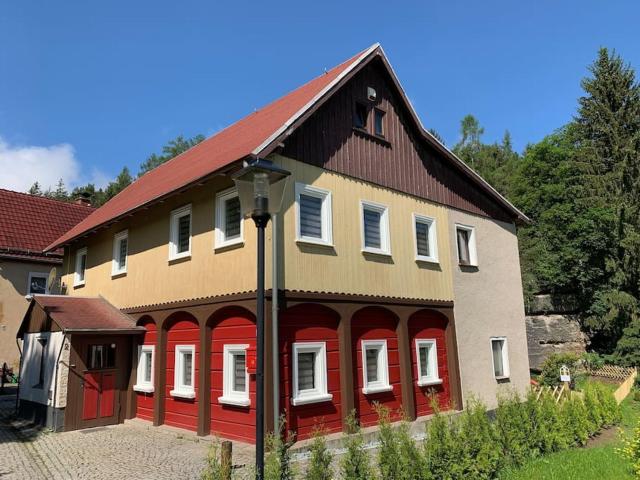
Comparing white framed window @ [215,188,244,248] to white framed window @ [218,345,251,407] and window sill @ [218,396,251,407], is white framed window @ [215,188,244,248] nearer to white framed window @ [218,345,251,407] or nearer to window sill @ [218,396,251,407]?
white framed window @ [218,345,251,407]

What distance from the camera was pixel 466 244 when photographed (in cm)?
1759

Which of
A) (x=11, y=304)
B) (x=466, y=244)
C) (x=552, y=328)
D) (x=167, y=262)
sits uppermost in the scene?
(x=466, y=244)

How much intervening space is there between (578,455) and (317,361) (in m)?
5.58

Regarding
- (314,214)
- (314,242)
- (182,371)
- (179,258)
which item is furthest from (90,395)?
(314,214)

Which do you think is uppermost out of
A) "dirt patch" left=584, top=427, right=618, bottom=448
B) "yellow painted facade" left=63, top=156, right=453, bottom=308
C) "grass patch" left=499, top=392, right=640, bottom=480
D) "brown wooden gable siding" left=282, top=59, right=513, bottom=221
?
"brown wooden gable siding" left=282, top=59, right=513, bottom=221

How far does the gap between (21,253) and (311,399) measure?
19479 millimetres

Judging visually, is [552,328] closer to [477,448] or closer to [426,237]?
[426,237]

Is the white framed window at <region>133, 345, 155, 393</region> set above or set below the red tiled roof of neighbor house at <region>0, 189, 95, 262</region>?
below

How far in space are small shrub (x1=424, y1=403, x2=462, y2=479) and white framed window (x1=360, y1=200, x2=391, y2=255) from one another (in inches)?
256

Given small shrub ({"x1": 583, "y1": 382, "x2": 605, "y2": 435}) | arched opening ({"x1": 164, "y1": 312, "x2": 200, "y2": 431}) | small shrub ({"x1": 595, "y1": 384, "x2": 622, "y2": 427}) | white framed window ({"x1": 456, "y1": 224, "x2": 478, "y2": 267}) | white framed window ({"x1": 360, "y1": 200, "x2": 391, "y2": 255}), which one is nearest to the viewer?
small shrub ({"x1": 583, "y1": 382, "x2": 605, "y2": 435})

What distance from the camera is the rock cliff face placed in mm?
32750

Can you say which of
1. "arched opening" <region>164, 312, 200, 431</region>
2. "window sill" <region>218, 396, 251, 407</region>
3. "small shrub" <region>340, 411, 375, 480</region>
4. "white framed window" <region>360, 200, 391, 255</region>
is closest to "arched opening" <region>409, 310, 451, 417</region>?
"white framed window" <region>360, 200, 391, 255</region>

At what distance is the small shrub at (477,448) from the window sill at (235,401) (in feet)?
15.6

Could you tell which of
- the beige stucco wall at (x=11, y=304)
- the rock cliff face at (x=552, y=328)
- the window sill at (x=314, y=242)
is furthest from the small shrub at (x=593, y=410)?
the beige stucco wall at (x=11, y=304)
